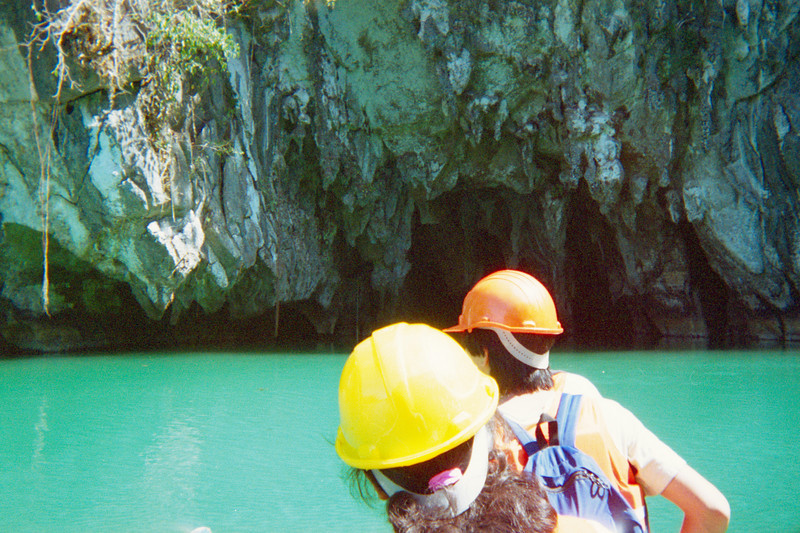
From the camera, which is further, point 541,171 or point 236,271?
point 541,171

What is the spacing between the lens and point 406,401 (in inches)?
34.6

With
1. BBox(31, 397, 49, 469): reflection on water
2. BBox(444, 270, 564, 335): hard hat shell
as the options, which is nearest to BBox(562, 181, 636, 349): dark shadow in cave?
BBox(31, 397, 49, 469): reflection on water

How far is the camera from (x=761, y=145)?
10062mm

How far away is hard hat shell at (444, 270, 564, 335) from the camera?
55.0 inches

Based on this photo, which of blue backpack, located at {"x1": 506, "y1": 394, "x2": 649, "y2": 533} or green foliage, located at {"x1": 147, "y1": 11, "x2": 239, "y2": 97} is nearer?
blue backpack, located at {"x1": 506, "y1": 394, "x2": 649, "y2": 533}

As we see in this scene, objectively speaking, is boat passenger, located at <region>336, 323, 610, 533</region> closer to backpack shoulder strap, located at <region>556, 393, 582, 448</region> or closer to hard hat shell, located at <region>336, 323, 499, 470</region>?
hard hat shell, located at <region>336, 323, 499, 470</region>

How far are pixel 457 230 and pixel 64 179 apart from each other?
8.15 meters

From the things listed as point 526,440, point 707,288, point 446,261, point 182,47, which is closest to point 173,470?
point 526,440

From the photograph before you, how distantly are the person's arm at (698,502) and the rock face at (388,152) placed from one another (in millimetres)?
7917

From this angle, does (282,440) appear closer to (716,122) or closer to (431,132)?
(431,132)

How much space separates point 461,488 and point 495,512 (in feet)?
0.19

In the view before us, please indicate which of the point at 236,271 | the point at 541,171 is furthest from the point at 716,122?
the point at 236,271

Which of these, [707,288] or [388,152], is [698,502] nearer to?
[388,152]

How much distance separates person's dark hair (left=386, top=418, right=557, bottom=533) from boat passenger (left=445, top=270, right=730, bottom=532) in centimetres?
31
